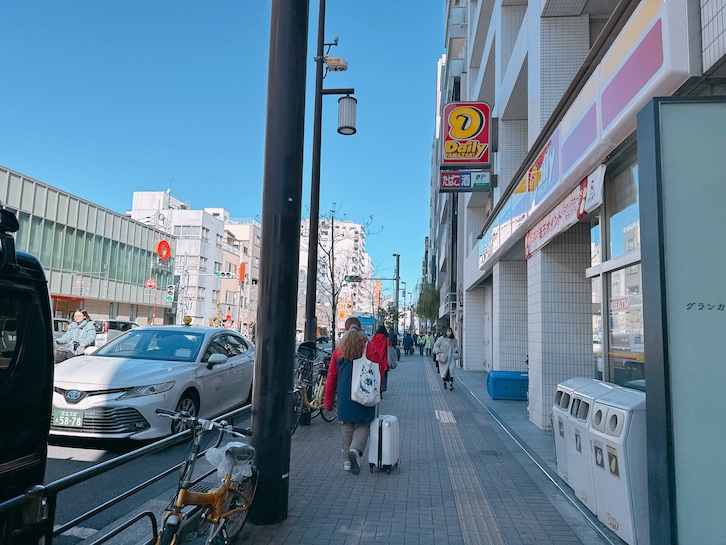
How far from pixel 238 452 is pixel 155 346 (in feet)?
16.3

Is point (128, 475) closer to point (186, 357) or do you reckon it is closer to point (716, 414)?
point (186, 357)

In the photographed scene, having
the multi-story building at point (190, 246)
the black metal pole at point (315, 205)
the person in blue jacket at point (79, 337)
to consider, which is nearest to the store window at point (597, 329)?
the black metal pole at point (315, 205)

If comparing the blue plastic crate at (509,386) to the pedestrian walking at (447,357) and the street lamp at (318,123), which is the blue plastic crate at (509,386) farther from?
the street lamp at (318,123)

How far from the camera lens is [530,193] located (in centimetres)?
902

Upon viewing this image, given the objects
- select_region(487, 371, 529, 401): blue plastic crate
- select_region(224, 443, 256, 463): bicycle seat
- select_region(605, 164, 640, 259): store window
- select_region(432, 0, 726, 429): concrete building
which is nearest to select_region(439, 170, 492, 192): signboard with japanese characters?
select_region(432, 0, 726, 429): concrete building

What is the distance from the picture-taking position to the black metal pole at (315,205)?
1052cm

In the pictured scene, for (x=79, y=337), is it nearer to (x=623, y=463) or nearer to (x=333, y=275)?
(x=333, y=275)

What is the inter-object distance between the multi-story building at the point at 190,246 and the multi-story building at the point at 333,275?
39.5 feet

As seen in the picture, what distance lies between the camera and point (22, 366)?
2822 millimetres

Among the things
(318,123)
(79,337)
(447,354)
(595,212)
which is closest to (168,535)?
(595,212)

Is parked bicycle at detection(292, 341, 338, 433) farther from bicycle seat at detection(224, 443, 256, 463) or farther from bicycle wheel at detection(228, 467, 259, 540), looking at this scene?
bicycle seat at detection(224, 443, 256, 463)

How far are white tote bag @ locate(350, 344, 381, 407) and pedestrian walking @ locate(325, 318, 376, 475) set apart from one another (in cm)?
6

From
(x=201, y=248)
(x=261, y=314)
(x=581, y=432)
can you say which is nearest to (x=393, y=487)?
(x=581, y=432)

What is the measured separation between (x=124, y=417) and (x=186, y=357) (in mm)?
1675
